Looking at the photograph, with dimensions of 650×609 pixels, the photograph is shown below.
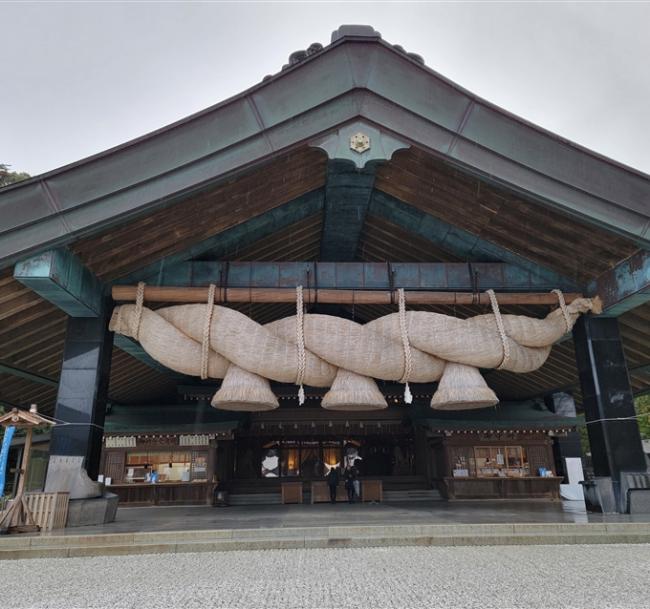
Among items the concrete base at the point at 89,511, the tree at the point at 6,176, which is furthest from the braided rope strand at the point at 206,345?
the tree at the point at 6,176

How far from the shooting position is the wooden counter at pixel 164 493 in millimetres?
13945

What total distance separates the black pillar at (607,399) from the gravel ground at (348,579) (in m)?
2.47

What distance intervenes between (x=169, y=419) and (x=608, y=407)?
11312mm

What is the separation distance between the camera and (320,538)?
529cm

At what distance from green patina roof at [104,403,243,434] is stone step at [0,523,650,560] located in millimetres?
8524

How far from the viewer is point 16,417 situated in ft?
20.4

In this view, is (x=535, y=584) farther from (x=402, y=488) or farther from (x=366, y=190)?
(x=402, y=488)

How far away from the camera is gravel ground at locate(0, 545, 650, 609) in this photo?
324cm

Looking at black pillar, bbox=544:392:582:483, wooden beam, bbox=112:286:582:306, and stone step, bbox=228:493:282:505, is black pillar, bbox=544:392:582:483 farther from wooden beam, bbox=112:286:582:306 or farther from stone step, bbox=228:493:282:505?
stone step, bbox=228:493:282:505

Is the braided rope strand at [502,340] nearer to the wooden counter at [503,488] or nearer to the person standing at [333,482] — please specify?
the person standing at [333,482]

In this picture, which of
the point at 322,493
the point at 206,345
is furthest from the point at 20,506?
the point at 322,493

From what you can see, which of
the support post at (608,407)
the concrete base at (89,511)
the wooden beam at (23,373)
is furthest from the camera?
the wooden beam at (23,373)

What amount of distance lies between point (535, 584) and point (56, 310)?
7118mm

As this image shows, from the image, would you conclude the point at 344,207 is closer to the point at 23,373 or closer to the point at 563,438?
the point at 23,373
